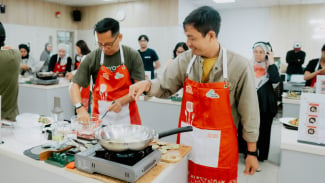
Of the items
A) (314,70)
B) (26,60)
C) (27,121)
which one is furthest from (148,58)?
(27,121)

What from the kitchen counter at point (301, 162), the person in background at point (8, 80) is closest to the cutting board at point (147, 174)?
the kitchen counter at point (301, 162)

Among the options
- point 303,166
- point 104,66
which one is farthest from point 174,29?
point 303,166

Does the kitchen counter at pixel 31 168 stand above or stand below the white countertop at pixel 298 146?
above

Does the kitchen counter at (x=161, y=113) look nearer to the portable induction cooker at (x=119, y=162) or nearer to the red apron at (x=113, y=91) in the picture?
the red apron at (x=113, y=91)

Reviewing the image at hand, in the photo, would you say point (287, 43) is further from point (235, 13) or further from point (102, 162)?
point (102, 162)

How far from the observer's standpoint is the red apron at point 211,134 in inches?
56.0

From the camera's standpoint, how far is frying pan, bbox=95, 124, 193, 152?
1001 millimetres

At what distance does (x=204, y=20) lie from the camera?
1369 mm

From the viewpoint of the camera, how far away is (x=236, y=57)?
1475mm

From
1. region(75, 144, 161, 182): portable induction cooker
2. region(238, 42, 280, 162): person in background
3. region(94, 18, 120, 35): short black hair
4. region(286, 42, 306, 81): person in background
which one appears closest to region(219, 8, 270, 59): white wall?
region(286, 42, 306, 81): person in background

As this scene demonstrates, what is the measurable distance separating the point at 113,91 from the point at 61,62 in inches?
142

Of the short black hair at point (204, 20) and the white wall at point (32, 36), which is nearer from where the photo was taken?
the short black hair at point (204, 20)

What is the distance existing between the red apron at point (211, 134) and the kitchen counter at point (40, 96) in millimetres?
3581

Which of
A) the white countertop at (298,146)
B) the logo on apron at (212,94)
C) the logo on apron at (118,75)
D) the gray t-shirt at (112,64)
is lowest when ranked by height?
the white countertop at (298,146)
